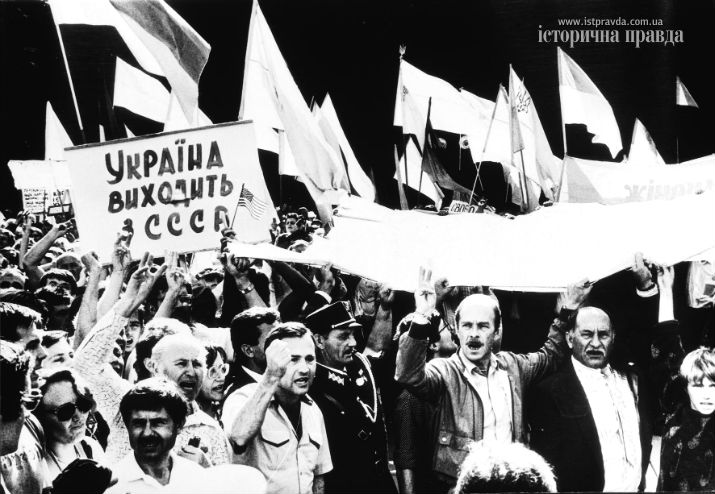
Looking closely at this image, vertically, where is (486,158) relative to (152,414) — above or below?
above

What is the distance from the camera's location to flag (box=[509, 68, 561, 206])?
5863mm

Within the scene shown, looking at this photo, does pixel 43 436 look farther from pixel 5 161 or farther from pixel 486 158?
pixel 486 158

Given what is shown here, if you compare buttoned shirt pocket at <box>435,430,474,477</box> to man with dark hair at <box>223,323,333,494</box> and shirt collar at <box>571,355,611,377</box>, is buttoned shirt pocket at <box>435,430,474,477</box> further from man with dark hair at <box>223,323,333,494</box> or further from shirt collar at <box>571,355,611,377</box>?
shirt collar at <box>571,355,611,377</box>

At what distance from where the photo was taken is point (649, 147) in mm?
5711

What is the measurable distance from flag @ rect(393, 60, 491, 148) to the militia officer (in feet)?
5.05

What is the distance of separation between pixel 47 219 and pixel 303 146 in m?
2.84

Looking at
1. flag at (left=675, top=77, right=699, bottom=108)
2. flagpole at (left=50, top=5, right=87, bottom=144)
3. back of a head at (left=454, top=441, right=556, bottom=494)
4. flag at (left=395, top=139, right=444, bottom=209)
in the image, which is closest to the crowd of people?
flagpole at (left=50, top=5, right=87, bottom=144)

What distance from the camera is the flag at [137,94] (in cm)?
598

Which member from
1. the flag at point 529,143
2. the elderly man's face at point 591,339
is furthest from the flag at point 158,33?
the elderly man's face at point 591,339

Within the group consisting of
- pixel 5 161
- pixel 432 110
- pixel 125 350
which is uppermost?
pixel 432 110

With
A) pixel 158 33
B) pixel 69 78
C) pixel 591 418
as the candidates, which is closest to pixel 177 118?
pixel 158 33

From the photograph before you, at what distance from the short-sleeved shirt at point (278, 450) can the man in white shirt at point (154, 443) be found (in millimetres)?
264

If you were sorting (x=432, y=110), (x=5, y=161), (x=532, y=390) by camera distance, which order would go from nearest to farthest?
(x=532, y=390) < (x=5, y=161) < (x=432, y=110)

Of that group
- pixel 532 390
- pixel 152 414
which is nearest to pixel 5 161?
pixel 152 414
